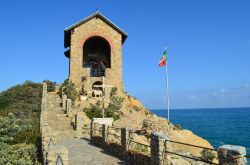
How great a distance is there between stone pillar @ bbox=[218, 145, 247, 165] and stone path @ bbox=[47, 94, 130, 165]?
250 inches

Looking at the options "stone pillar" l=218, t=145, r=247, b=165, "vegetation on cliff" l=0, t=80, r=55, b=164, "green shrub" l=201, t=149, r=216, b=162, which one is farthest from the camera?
"green shrub" l=201, t=149, r=216, b=162

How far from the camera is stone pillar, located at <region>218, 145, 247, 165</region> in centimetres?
831

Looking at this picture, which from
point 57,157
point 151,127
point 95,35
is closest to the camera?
point 57,157

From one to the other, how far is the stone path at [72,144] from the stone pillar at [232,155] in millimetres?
6343

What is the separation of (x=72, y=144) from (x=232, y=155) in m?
12.7

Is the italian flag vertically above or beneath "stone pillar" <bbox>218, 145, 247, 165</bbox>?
above

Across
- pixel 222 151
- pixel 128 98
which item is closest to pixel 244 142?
pixel 128 98

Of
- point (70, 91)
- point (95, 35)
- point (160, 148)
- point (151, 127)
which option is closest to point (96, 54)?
point (95, 35)

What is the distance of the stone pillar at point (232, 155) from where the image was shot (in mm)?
8305

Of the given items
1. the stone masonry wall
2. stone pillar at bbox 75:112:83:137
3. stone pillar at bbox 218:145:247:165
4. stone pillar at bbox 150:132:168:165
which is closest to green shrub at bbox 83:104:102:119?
the stone masonry wall

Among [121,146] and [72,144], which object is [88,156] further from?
[72,144]

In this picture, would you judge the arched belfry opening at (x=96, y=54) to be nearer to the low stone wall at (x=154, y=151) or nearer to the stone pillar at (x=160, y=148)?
the low stone wall at (x=154, y=151)

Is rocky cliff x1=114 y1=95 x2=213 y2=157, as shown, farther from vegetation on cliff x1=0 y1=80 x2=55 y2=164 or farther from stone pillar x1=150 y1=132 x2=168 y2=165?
vegetation on cliff x1=0 y1=80 x2=55 y2=164

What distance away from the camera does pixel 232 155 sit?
850 centimetres
